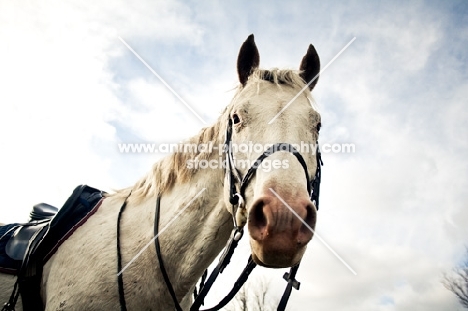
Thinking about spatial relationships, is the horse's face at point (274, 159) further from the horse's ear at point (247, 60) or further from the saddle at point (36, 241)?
the saddle at point (36, 241)

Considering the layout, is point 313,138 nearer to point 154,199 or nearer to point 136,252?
point 154,199

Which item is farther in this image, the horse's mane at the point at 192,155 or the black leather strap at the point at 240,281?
the horse's mane at the point at 192,155

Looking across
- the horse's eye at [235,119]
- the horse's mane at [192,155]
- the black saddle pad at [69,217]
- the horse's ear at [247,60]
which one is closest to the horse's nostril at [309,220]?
the horse's eye at [235,119]

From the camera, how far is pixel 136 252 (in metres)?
2.69

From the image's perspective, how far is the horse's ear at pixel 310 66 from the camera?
11.1 ft

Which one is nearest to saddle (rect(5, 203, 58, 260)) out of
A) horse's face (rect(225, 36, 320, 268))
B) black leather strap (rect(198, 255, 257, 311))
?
black leather strap (rect(198, 255, 257, 311))

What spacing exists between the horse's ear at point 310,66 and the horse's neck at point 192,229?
5.34ft

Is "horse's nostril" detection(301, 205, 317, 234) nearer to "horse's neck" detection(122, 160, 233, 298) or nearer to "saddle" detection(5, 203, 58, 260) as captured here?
"horse's neck" detection(122, 160, 233, 298)

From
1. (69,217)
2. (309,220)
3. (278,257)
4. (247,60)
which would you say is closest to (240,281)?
(278,257)

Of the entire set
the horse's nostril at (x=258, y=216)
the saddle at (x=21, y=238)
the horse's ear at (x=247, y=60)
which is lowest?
the saddle at (x=21, y=238)

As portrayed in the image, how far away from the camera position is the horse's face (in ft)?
5.85

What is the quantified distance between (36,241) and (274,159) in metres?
2.62

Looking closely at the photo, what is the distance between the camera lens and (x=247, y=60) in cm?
326

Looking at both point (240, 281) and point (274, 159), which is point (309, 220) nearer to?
point (274, 159)
